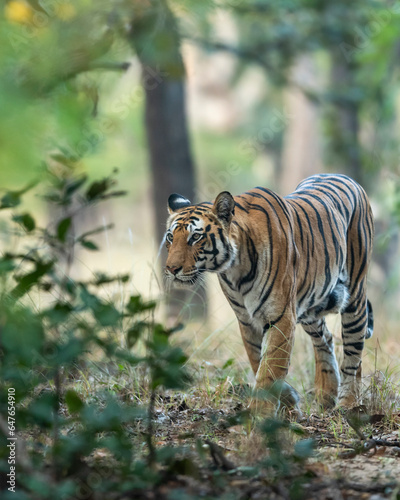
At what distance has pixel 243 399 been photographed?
434 centimetres

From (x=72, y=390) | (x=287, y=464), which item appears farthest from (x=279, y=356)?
(x=72, y=390)

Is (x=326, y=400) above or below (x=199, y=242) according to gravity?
below

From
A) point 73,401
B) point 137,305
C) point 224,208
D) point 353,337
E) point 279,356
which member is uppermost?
point 224,208

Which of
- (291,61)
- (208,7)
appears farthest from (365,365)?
(291,61)

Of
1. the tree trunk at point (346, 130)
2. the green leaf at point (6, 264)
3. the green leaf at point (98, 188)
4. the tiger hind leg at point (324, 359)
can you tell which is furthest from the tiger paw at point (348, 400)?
the tree trunk at point (346, 130)

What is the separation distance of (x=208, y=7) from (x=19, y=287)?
1.10 m

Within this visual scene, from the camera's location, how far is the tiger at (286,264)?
13.6 ft

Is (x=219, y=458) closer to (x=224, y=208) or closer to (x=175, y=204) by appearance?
(x=224, y=208)

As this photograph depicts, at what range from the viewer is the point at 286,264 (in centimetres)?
433

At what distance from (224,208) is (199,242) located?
28cm

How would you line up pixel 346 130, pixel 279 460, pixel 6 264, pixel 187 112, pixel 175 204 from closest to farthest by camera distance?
pixel 6 264, pixel 279 460, pixel 175 204, pixel 187 112, pixel 346 130

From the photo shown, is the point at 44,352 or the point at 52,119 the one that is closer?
the point at 52,119

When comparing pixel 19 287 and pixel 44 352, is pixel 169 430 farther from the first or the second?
pixel 19 287

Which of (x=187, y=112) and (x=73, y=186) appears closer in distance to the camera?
(x=73, y=186)
